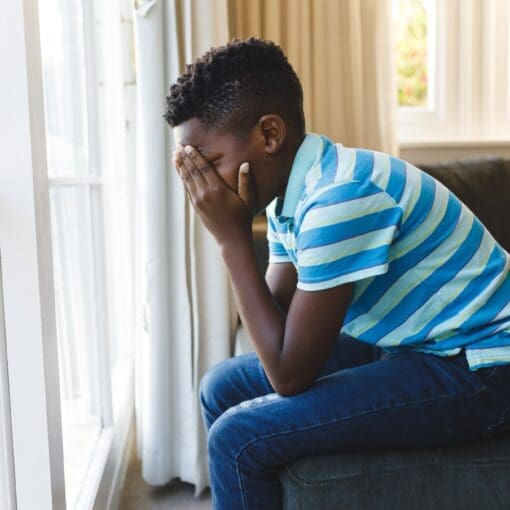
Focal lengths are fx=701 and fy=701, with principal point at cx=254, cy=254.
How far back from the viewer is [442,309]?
1.01 meters

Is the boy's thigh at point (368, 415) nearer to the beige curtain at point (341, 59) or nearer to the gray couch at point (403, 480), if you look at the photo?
the gray couch at point (403, 480)

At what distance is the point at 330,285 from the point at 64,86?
0.86 meters

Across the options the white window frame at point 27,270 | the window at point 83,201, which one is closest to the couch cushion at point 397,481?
the white window frame at point 27,270

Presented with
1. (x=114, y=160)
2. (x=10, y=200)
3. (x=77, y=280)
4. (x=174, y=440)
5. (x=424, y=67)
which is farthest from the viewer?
(x=424, y=67)

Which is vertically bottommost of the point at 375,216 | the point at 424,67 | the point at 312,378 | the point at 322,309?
the point at 312,378

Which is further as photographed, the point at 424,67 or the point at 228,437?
the point at 424,67

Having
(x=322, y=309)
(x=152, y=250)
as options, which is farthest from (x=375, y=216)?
(x=152, y=250)

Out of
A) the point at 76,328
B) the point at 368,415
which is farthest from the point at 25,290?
the point at 76,328

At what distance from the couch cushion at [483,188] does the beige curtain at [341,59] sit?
1.05ft

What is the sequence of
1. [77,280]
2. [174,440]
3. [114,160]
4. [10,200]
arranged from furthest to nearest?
[114,160] → [174,440] → [77,280] → [10,200]

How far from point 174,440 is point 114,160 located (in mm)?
863

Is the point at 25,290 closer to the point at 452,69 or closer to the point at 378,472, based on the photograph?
the point at 378,472

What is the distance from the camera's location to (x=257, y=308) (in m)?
0.99

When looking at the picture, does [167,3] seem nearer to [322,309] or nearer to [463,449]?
[322,309]
